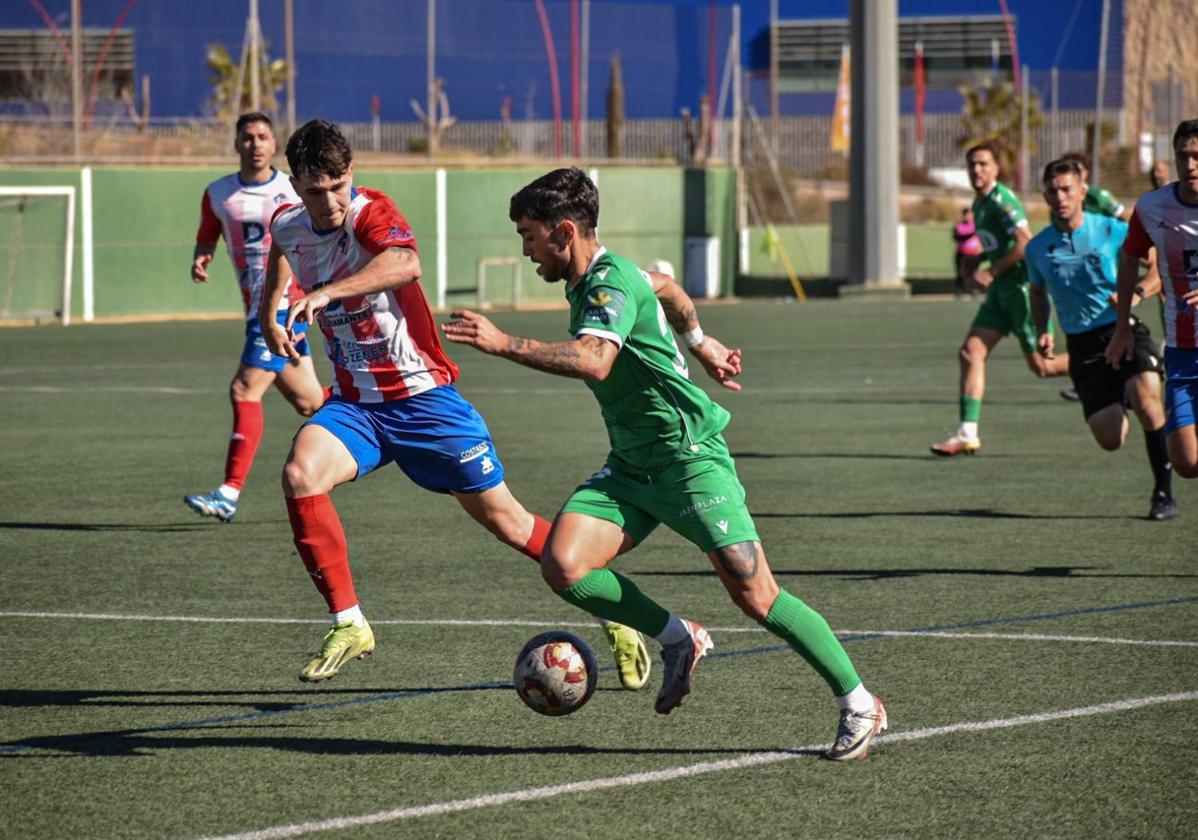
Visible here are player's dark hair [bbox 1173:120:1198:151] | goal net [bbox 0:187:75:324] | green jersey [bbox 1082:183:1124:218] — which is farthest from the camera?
goal net [bbox 0:187:75:324]

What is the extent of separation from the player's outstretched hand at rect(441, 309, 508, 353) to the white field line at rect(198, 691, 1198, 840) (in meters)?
1.33

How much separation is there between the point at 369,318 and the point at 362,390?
28 cm

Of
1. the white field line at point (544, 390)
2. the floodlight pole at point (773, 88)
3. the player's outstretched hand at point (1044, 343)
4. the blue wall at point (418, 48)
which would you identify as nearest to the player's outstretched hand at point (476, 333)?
the player's outstretched hand at point (1044, 343)

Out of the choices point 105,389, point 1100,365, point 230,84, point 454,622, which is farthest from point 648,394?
point 230,84

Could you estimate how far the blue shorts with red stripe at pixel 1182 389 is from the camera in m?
8.73

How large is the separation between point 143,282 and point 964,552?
24.7m

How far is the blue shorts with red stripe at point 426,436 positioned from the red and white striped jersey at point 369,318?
0.20 feet

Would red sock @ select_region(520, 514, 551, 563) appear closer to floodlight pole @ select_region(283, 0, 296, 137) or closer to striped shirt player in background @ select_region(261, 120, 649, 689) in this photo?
striped shirt player in background @ select_region(261, 120, 649, 689)

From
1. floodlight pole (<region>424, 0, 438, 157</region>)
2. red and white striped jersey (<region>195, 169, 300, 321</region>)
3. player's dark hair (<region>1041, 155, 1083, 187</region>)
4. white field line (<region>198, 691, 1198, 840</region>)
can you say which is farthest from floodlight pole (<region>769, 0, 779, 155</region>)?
white field line (<region>198, 691, 1198, 840</region>)

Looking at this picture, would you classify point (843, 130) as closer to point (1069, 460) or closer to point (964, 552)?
point (1069, 460)

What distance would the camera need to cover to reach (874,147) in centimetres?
3853

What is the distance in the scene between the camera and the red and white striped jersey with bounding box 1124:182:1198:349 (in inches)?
343

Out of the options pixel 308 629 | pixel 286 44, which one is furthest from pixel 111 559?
pixel 286 44

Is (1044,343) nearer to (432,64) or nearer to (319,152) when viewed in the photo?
(319,152)
